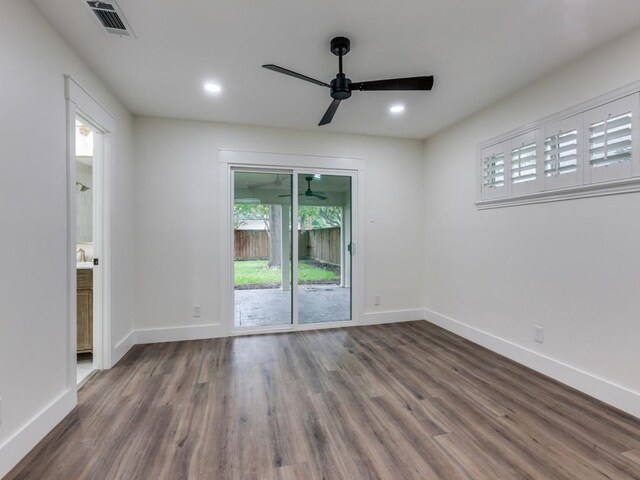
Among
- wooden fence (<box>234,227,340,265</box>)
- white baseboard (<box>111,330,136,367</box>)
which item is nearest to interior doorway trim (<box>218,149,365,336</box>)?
wooden fence (<box>234,227,340,265</box>)

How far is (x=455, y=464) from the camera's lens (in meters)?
1.63

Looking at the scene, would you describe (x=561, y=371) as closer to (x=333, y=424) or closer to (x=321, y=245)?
(x=333, y=424)

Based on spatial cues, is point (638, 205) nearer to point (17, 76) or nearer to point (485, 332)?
point (485, 332)

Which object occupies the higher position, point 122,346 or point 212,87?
point 212,87

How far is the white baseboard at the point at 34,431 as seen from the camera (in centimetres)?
156

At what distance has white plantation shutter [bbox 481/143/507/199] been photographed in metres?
3.09

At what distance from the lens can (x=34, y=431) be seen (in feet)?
5.77

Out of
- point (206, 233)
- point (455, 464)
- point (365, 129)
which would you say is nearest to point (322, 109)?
point (365, 129)

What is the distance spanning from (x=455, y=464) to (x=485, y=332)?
78.4 inches

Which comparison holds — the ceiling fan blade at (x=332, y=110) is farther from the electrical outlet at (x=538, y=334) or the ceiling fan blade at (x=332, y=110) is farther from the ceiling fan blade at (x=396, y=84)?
the electrical outlet at (x=538, y=334)

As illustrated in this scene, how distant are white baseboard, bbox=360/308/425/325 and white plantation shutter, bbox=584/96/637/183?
2.60m

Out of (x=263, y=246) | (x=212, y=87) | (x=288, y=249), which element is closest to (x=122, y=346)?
(x=263, y=246)

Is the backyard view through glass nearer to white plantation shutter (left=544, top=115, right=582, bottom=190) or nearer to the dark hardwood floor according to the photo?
the dark hardwood floor

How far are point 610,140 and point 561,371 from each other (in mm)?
1806
